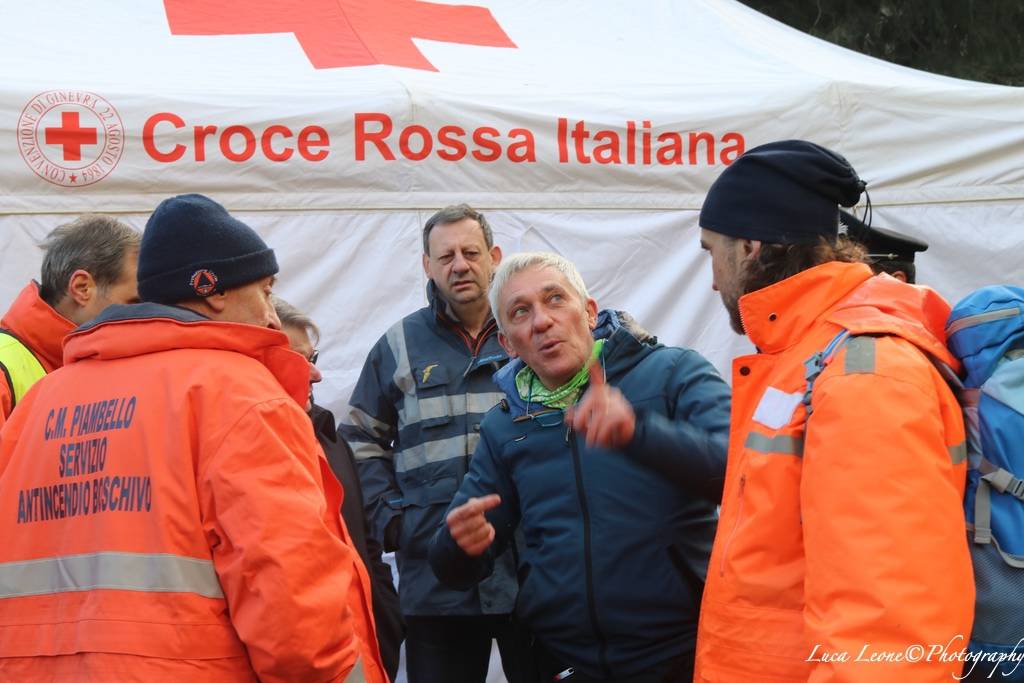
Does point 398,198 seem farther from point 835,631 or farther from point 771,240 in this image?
point 835,631

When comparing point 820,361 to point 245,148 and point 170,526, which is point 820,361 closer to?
point 170,526

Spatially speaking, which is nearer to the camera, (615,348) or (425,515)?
(615,348)

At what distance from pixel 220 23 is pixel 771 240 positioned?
364cm

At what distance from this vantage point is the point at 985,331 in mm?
1936

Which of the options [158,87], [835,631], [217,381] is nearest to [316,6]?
[158,87]

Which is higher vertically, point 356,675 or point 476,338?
point 476,338

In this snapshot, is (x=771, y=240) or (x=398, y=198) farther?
(x=398, y=198)

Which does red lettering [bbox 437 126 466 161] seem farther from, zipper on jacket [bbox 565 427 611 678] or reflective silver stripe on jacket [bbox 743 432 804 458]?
reflective silver stripe on jacket [bbox 743 432 804 458]

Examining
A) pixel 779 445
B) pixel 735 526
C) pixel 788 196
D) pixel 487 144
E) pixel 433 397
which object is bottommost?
pixel 433 397

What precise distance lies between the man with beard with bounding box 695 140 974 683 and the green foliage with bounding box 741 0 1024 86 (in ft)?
22.9

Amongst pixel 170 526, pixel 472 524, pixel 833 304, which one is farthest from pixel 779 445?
pixel 170 526

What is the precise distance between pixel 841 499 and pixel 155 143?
123 inches

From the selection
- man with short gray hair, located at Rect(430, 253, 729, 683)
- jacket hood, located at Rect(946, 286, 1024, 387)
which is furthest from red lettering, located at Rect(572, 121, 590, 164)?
jacket hood, located at Rect(946, 286, 1024, 387)

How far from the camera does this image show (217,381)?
216 cm
